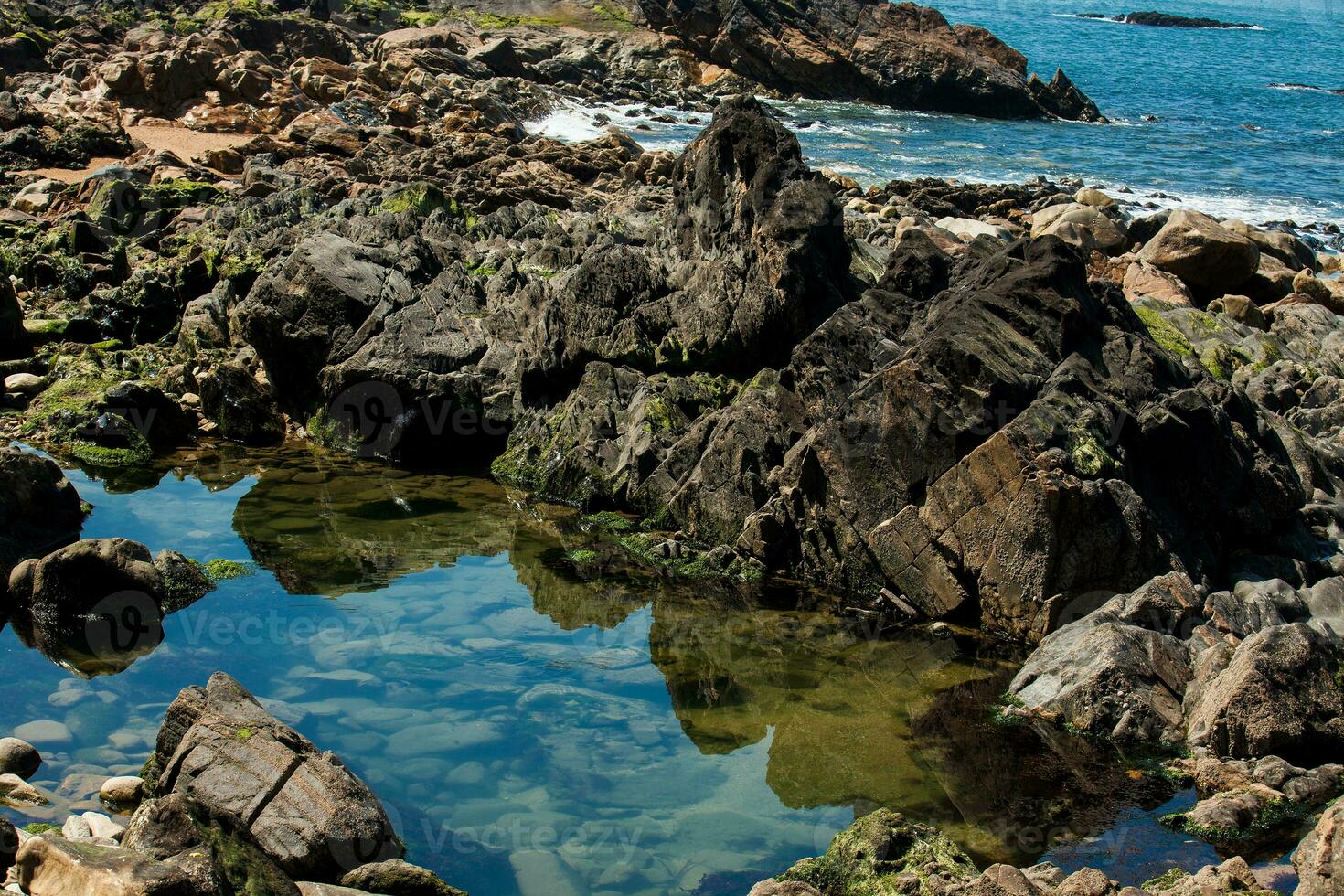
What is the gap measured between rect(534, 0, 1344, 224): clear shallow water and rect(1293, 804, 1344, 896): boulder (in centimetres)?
4406

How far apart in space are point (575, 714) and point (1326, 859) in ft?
23.9

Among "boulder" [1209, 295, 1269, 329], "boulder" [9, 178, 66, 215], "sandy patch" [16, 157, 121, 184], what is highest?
"sandy patch" [16, 157, 121, 184]

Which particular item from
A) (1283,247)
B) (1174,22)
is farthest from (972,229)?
(1174,22)

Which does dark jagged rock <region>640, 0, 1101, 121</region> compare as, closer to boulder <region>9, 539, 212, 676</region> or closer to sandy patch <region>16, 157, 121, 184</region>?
sandy patch <region>16, 157, 121, 184</region>

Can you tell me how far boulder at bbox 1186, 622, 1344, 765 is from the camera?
1147 cm

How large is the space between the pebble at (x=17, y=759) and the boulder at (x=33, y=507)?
5044 millimetres

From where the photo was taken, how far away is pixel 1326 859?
26.4 ft

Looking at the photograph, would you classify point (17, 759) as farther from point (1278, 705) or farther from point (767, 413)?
point (1278, 705)

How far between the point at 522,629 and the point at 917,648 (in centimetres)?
499

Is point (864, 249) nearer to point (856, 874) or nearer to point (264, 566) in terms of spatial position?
point (264, 566)

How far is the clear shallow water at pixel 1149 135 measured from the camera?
53.9m

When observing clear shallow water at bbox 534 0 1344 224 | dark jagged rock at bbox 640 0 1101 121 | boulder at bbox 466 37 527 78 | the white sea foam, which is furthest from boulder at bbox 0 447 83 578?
dark jagged rock at bbox 640 0 1101 121

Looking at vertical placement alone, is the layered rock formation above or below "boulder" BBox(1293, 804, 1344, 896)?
below

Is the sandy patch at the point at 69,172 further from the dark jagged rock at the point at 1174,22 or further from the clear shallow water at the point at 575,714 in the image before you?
the dark jagged rock at the point at 1174,22
